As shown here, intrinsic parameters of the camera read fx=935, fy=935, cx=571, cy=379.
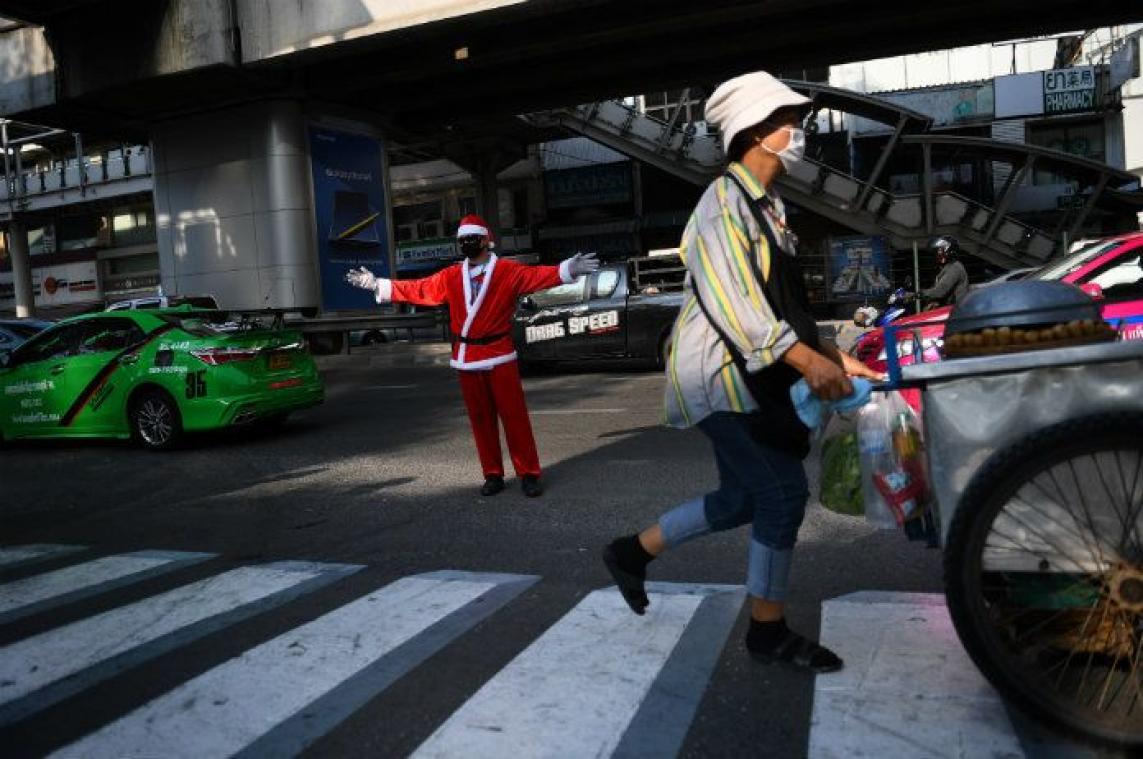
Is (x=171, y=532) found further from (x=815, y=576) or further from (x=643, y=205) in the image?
(x=643, y=205)

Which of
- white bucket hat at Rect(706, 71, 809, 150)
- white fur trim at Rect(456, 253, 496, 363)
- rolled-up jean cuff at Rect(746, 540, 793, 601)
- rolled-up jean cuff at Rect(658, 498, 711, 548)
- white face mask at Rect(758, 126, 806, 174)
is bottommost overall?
rolled-up jean cuff at Rect(746, 540, 793, 601)

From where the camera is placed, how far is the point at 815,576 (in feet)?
14.0

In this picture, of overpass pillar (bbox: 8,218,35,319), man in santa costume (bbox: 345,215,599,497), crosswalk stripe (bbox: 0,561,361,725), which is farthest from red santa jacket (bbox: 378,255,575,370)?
overpass pillar (bbox: 8,218,35,319)

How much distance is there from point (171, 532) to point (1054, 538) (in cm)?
524

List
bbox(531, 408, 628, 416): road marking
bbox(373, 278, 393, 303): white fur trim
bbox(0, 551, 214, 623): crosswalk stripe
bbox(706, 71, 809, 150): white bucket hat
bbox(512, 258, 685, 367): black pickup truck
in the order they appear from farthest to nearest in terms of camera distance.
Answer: bbox(512, 258, 685, 367): black pickup truck → bbox(531, 408, 628, 416): road marking → bbox(373, 278, 393, 303): white fur trim → bbox(0, 551, 214, 623): crosswalk stripe → bbox(706, 71, 809, 150): white bucket hat

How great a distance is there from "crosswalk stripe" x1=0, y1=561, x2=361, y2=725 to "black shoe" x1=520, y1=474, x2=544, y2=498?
1734 millimetres

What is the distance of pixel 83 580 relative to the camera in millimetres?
4891

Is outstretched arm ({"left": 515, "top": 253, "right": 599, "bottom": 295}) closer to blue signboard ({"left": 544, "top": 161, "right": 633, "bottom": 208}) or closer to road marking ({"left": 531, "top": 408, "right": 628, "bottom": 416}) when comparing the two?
road marking ({"left": 531, "top": 408, "right": 628, "bottom": 416})

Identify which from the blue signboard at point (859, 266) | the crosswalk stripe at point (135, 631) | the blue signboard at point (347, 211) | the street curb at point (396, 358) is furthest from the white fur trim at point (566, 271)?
the blue signboard at point (859, 266)

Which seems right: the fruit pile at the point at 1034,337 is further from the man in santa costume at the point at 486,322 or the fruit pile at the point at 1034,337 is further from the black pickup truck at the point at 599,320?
the black pickup truck at the point at 599,320

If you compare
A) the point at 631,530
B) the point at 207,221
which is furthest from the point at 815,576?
the point at 207,221

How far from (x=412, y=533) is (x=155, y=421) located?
16.8 ft

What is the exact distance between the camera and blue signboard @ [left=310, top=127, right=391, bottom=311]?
2078 cm

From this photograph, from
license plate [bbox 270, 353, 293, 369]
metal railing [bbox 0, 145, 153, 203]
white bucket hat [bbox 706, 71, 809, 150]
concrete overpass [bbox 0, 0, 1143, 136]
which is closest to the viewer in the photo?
white bucket hat [bbox 706, 71, 809, 150]
